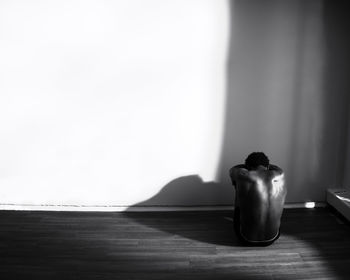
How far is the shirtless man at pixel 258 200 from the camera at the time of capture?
2.16 meters

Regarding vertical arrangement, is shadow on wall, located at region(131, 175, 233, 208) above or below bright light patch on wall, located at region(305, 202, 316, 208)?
above

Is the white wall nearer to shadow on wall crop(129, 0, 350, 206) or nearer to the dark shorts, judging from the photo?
shadow on wall crop(129, 0, 350, 206)

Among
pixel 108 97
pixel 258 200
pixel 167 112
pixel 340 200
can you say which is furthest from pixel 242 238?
pixel 108 97

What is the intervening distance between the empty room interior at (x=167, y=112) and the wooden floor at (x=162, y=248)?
2 centimetres

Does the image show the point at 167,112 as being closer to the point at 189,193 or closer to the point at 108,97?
the point at 108,97

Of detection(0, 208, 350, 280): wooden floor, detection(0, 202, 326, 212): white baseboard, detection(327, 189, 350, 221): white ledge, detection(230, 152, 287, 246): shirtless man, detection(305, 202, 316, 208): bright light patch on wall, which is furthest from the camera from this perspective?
detection(305, 202, 316, 208): bright light patch on wall

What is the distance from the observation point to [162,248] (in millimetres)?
2211

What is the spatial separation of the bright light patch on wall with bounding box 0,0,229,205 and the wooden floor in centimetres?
27

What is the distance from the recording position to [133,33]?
2.62 metres

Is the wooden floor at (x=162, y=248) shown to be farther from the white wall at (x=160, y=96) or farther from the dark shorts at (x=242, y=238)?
the white wall at (x=160, y=96)

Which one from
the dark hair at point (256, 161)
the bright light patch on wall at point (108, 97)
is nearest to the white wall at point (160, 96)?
the bright light patch on wall at point (108, 97)

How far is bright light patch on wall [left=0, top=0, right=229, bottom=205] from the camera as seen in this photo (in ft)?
8.52

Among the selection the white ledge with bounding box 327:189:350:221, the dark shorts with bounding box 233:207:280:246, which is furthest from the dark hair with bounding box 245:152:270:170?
the white ledge with bounding box 327:189:350:221

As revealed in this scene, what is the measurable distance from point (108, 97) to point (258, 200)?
4.35 feet
